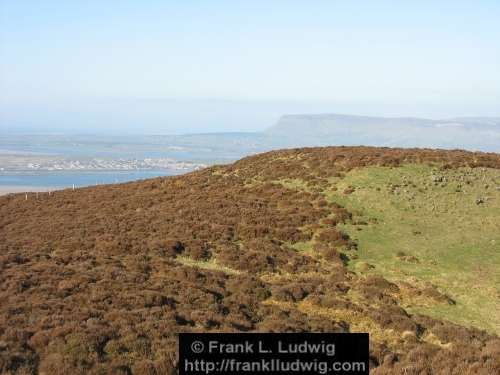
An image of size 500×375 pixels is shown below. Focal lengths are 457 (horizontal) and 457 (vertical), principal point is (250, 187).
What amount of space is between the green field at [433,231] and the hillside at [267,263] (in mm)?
131

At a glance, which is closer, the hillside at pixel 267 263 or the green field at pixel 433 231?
the hillside at pixel 267 263

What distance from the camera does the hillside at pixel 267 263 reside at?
51.9ft

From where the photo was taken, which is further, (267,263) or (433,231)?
(433,231)

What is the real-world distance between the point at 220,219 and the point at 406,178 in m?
16.5

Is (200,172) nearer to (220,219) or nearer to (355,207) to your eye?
(220,219)

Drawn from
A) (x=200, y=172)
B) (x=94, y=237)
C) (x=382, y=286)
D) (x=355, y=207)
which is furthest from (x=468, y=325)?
(x=200, y=172)

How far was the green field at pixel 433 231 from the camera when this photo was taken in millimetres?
22984

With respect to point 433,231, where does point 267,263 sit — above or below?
below

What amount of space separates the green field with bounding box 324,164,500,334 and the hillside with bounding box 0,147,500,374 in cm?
13

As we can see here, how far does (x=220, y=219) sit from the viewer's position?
112 ft

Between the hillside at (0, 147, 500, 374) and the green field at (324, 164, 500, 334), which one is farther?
the green field at (324, 164, 500, 334)

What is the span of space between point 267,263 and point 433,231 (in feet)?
39.6

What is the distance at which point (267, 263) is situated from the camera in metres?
27.0

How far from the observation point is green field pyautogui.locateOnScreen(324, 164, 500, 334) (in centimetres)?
2298
